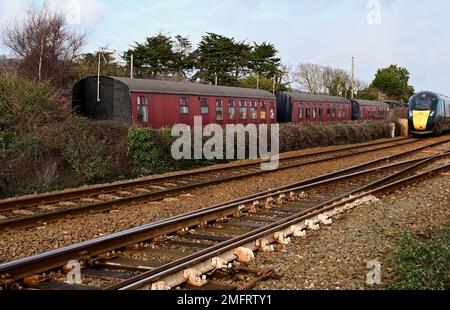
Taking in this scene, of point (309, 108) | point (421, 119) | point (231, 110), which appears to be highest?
point (309, 108)

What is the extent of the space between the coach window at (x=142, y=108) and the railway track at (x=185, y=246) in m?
10.2

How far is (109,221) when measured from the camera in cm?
862

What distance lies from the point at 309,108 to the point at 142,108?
16.2 meters

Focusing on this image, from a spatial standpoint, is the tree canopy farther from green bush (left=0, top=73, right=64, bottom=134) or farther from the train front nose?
green bush (left=0, top=73, right=64, bottom=134)

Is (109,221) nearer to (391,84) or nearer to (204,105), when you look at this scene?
(204,105)

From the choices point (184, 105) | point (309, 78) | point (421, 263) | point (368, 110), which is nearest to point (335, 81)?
point (309, 78)

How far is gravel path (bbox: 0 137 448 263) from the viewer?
7.09 m

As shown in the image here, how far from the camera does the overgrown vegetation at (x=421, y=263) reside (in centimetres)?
527

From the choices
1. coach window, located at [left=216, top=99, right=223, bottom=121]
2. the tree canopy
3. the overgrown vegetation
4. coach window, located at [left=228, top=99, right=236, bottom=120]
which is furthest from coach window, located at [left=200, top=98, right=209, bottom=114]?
the tree canopy

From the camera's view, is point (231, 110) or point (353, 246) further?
point (231, 110)

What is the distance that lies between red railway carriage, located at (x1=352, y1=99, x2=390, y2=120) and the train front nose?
8073mm


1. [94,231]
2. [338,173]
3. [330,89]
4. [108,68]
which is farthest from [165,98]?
[330,89]

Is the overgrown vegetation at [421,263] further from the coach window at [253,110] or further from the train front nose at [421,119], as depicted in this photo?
the train front nose at [421,119]
